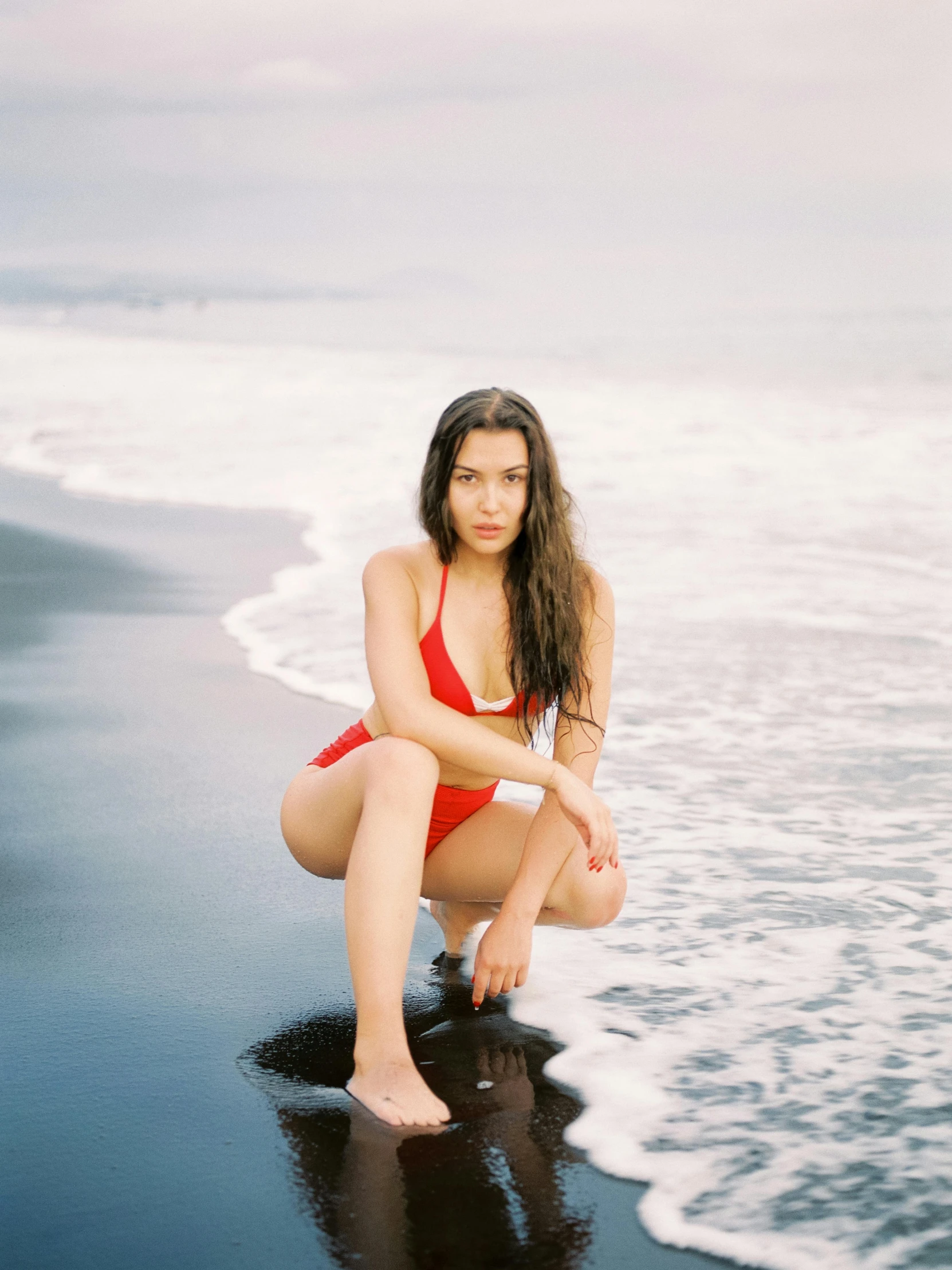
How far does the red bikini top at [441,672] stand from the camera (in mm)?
2668

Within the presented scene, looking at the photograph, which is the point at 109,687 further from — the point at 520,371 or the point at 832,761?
the point at 520,371

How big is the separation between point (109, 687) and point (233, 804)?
4.27 feet

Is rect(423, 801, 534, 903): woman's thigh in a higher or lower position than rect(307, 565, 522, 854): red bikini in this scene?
lower

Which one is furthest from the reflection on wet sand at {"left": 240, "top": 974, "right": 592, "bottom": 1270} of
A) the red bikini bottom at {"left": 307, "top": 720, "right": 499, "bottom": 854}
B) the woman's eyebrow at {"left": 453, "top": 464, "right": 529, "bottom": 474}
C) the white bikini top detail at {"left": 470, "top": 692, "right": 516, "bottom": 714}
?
the woman's eyebrow at {"left": 453, "top": 464, "right": 529, "bottom": 474}

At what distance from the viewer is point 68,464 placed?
10844 mm

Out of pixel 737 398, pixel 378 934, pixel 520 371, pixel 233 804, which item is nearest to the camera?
pixel 378 934

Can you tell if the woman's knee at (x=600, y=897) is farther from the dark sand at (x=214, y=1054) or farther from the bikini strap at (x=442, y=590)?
the bikini strap at (x=442, y=590)

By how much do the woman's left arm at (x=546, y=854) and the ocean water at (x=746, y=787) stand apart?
0.20 m

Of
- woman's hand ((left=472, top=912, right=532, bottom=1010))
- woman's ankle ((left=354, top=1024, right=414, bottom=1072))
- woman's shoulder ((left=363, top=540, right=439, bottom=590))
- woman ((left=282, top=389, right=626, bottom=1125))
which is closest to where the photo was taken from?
woman's ankle ((left=354, top=1024, right=414, bottom=1072))

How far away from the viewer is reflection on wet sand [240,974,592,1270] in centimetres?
189

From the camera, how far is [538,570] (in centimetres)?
268

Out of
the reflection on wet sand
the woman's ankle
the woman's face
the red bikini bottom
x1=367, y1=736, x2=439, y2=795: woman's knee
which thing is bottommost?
the reflection on wet sand

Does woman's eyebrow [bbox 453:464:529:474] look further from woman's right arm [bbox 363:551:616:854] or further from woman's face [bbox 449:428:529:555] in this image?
woman's right arm [bbox 363:551:616:854]

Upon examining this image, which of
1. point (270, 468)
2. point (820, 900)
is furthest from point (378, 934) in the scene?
point (270, 468)
